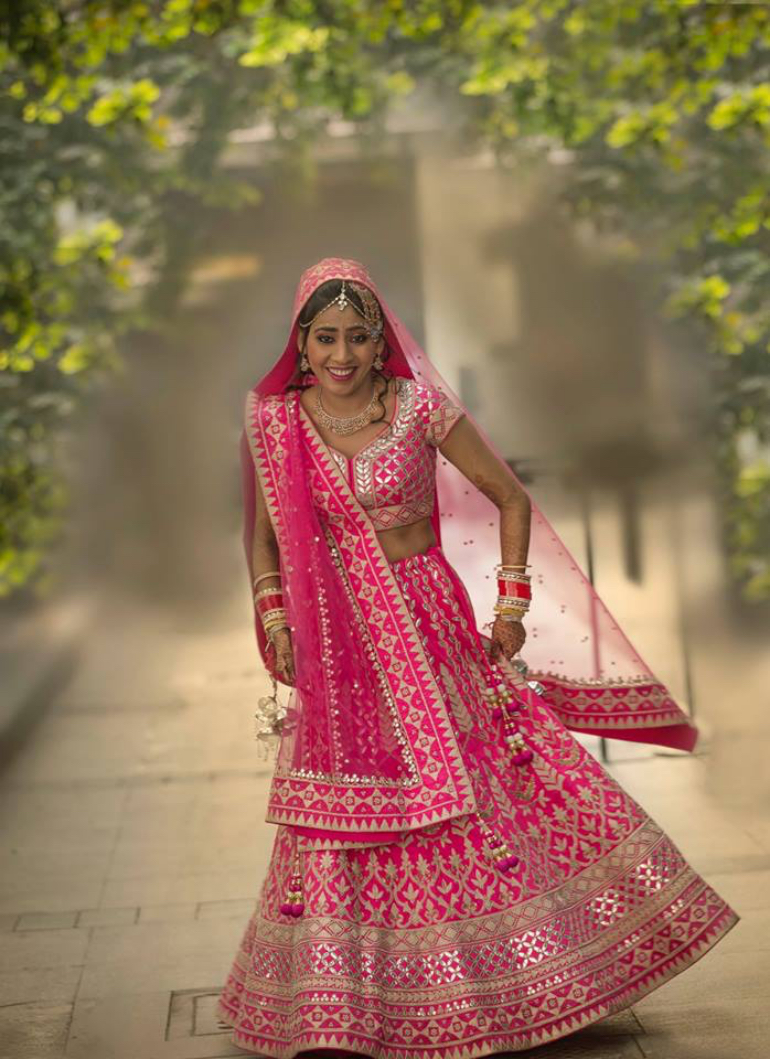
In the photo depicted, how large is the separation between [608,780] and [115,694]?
11.8 feet

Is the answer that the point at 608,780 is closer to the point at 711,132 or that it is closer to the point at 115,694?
the point at 115,694

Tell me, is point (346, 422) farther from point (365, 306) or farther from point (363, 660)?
point (363, 660)

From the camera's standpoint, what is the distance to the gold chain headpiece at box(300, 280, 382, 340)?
2.85 meters

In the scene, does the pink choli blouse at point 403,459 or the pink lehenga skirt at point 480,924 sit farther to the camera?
the pink choli blouse at point 403,459

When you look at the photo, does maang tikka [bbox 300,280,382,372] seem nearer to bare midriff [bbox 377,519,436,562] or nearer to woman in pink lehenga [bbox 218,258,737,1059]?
woman in pink lehenga [bbox 218,258,737,1059]

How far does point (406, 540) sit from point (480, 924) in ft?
2.34

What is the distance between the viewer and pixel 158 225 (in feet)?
24.2

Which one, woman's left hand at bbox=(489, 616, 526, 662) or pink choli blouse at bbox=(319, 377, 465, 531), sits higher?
pink choli blouse at bbox=(319, 377, 465, 531)

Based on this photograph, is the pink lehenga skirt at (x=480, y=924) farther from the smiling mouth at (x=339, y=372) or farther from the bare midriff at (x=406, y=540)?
the smiling mouth at (x=339, y=372)

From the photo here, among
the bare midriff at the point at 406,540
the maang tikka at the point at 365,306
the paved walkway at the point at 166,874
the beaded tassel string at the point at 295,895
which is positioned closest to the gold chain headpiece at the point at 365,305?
the maang tikka at the point at 365,306

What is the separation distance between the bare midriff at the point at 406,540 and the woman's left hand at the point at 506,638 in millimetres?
201

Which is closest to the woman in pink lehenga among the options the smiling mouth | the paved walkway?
the smiling mouth

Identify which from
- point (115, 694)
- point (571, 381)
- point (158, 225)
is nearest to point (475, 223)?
point (571, 381)

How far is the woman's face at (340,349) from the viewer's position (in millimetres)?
2852
